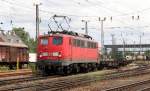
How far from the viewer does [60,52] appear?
96.0ft

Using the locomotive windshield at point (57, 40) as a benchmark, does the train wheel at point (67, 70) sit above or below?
below

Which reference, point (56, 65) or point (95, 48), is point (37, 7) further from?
point (56, 65)

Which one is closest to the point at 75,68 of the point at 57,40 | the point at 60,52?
the point at 60,52

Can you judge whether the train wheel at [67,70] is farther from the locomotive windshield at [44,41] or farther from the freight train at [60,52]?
the locomotive windshield at [44,41]

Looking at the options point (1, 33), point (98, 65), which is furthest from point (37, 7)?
point (1, 33)

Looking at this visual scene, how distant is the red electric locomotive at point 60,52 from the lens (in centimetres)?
2925

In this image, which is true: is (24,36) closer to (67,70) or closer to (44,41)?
(44,41)

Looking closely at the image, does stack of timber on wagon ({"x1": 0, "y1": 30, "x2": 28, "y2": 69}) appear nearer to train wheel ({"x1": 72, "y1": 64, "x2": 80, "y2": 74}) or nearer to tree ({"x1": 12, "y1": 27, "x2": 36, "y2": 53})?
train wheel ({"x1": 72, "y1": 64, "x2": 80, "y2": 74})

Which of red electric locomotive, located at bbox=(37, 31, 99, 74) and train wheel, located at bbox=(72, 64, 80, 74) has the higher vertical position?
red electric locomotive, located at bbox=(37, 31, 99, 74)

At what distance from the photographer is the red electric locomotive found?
29250 mm

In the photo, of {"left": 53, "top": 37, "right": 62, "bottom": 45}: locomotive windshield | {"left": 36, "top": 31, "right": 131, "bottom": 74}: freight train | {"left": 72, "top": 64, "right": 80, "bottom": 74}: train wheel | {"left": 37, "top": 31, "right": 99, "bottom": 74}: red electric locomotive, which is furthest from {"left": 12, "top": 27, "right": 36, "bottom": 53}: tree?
{"left": 53, "top": 37, "right": 62, "bottom": 45}: locomotive windshield

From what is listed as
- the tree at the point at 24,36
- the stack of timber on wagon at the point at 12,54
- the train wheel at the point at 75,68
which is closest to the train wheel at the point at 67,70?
the train wheel at the point at 75,68

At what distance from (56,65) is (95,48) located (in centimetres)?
774

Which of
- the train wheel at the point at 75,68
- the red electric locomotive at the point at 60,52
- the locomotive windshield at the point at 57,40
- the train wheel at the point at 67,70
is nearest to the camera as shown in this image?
the red electric locomotive at the point at 60,52
